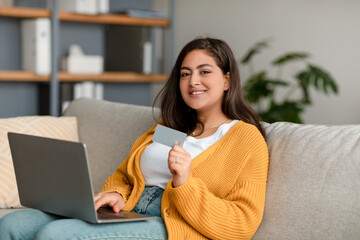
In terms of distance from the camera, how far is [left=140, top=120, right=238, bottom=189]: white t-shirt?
1709mm

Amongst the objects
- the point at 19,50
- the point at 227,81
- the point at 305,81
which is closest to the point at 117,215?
the point at 227,81

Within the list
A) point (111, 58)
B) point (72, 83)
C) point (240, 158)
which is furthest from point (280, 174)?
point (111, 58)

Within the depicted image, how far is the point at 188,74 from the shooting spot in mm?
1801

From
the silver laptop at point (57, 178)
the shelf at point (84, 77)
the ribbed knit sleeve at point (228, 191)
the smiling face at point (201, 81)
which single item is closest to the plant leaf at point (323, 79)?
the shelf at point (84, 77)

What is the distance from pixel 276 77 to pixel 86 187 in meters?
2.98

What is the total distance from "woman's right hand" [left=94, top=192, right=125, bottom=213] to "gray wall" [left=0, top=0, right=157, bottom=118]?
2.34m

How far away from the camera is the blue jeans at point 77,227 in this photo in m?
1.39

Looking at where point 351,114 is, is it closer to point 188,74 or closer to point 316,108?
point 316,108

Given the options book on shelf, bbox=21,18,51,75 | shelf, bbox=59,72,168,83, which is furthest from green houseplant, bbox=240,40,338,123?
book on shelf, bbox=21,18,51,75

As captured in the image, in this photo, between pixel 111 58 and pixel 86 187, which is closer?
pixel 86 187

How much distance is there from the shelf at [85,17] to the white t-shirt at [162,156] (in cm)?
220

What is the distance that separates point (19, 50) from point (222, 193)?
2.68 meters

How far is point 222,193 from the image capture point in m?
1.58

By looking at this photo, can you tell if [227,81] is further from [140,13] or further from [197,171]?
[140,13]
